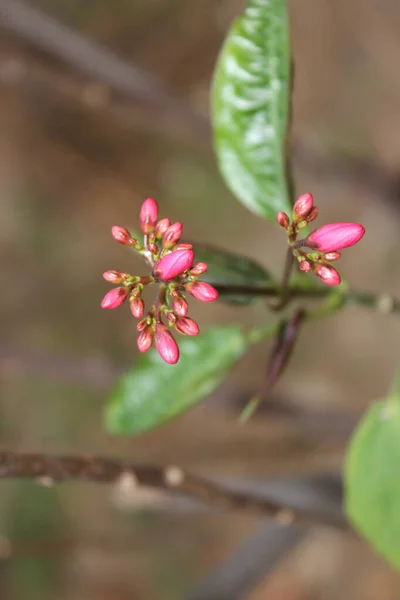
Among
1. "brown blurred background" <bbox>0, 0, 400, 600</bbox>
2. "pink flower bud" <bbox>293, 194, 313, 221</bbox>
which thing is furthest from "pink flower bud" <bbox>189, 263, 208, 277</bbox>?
"brown blurred background" <bbox>0, 0, 400, 600</bbox>

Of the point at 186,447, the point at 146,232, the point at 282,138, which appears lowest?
the point at 186,447

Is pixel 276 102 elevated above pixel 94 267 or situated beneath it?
elevated above

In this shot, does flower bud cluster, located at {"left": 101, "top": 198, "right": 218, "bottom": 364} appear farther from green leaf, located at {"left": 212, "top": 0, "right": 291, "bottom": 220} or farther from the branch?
green leaf, located at {"left": 212, "top": 0, "right": 291, "bottom": 220}

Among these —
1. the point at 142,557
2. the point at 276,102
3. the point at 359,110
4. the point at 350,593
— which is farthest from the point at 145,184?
the point at 276,102

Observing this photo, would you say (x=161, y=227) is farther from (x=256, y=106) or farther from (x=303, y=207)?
(x=256, y=106)

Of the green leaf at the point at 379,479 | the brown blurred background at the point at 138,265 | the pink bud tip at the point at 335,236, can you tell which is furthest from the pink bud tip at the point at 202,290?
the brown blurred background at the point at 138,265

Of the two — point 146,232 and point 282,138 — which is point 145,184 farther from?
point 146,232

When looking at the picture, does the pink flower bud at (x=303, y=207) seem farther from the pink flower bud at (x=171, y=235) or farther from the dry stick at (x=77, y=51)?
the dry stick at (x=77, y=51)
